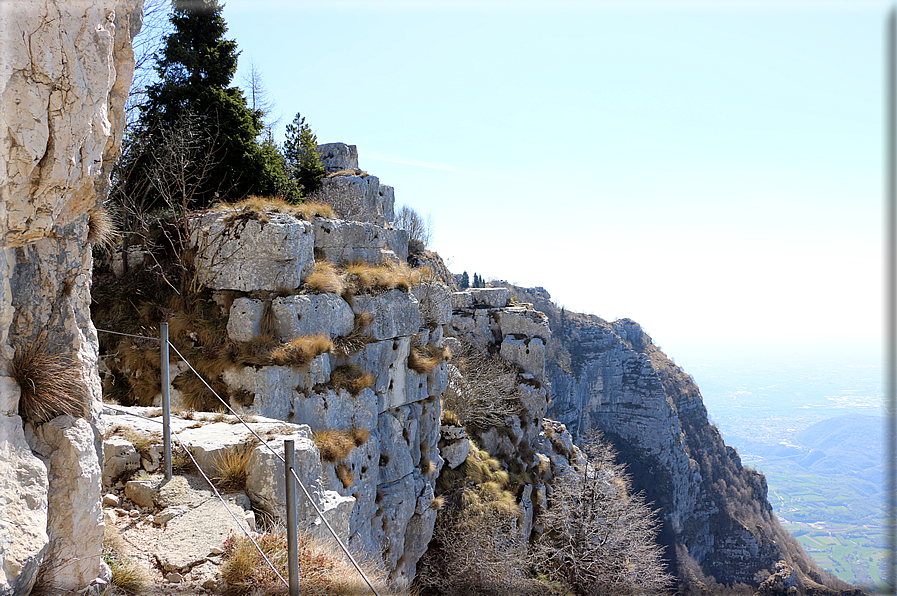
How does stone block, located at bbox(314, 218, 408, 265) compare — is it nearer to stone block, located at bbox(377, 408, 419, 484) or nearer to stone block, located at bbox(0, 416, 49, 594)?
stone block, located at bbox(377, 408, 419, 484)

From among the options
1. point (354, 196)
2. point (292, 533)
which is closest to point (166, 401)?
point (292, 533)

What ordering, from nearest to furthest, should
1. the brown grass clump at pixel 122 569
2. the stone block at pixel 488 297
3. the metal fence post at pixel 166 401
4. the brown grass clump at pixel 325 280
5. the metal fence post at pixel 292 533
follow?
the metal fence post at pixel 292 533
the brown grass clump at pixel 122 569
the metal fence post at pixel 166 401
the brown grass clump at pixel 325 280
the stone block at pixel 488 297

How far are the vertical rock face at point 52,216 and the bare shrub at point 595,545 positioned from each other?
18568mm

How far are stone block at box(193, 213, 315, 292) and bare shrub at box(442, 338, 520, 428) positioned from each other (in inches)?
599

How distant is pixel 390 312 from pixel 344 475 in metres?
4.41

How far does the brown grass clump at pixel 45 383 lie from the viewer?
9.34 ft

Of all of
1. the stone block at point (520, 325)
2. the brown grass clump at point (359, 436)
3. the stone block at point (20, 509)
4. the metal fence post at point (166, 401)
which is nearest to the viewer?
the stone block at point (20, 509)

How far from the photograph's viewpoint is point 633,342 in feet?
254

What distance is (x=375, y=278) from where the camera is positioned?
12664 millimetres

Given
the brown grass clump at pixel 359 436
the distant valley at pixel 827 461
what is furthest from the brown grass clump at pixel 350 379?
the distant valley at pixel 827 461

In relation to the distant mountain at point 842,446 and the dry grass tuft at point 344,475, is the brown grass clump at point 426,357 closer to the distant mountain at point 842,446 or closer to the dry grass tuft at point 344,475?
the dry grass tuft at point 344,475

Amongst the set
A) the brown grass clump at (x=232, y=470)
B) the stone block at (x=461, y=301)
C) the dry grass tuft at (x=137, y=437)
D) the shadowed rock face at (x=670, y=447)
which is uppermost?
the stone block at (x=461, y=301)

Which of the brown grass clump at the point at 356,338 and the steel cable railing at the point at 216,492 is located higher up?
the brown grass clump at the point at 356,338

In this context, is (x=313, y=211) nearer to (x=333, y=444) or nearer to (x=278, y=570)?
(x=333, y=444)
